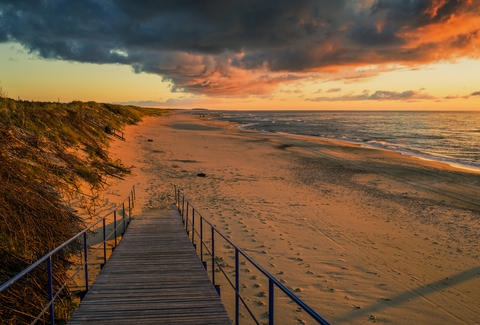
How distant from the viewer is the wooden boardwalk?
15.9 ft

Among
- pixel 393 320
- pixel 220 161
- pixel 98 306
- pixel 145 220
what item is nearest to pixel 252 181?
pixel 220 161

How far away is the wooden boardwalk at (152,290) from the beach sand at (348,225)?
178 cm

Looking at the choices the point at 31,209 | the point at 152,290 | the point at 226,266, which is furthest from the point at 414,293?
the point at 31,209

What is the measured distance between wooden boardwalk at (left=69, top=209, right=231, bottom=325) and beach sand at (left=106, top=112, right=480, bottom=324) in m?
1.78

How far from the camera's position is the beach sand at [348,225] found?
7.28 meters

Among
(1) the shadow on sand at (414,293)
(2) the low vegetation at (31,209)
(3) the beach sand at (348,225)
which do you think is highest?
(2) the low vegetation at (31,209)

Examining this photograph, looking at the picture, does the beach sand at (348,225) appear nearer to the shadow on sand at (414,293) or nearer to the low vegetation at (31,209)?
the shadow on sand at (414,293)

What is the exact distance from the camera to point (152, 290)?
5766 millimetres

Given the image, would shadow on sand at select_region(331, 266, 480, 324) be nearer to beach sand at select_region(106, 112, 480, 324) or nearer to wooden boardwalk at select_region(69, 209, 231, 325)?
beach sand at select_region(106, 112, 480, 324)

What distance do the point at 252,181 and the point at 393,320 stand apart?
13.2m

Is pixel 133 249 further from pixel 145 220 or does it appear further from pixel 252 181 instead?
pixel 252 181

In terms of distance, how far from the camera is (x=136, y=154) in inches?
1029

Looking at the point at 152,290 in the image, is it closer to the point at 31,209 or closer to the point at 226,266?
the point at 226,266

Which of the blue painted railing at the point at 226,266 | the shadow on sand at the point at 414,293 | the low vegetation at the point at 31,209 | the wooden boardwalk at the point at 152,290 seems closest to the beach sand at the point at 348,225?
the shadow on sand at the point at 414,293
